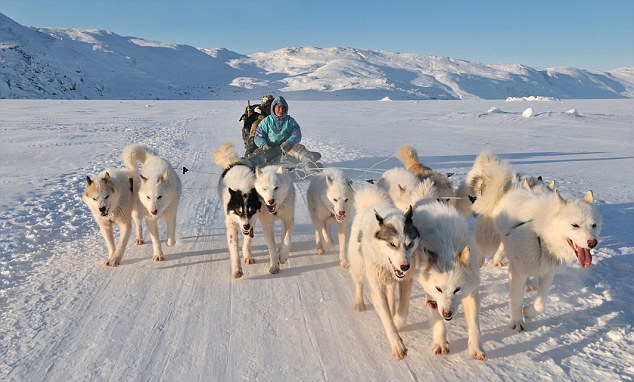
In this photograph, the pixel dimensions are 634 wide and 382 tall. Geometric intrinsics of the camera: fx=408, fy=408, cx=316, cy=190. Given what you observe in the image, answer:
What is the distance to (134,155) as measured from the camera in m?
5.48

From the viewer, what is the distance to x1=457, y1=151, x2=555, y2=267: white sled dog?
13.3 feet

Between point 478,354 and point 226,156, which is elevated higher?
point 226,156

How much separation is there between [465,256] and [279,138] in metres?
5.69

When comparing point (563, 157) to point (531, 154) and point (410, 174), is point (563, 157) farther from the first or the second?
point (410, 174)

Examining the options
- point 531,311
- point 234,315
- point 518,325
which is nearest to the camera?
point 518,325

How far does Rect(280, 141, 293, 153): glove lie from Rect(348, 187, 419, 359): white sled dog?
14.6 feet

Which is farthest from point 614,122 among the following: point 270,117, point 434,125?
point 270,117

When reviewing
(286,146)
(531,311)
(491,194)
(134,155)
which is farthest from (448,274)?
(286,146)

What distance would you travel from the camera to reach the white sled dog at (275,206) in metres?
4.48

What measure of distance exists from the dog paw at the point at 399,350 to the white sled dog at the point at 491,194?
1455 mm

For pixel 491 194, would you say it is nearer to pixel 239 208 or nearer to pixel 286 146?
pixel 239 208

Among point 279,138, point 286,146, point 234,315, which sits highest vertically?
point 279,138

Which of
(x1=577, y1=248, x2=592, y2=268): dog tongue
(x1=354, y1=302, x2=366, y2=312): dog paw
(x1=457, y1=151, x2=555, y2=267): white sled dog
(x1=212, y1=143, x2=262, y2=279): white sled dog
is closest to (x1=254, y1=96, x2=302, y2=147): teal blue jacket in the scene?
(x1=212, y1=143, x2=262, y2=279): white sled dog

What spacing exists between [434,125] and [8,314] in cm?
1913
